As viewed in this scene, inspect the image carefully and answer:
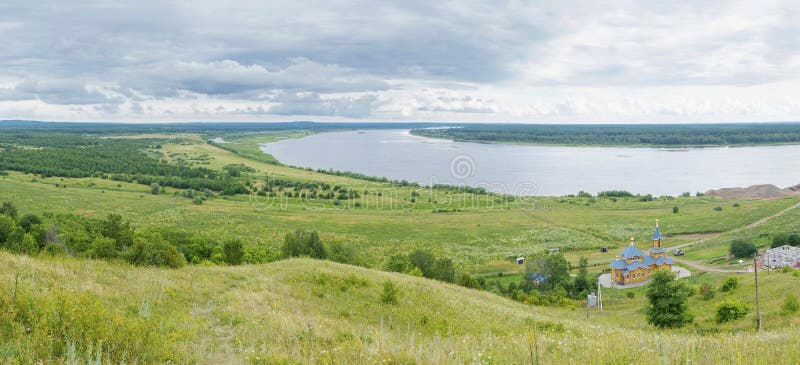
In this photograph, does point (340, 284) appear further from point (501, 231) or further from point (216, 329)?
point (501, 231)

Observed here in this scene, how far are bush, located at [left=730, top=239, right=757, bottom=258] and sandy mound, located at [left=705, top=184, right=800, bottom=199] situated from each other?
134 ft

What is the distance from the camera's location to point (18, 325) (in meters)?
5.71

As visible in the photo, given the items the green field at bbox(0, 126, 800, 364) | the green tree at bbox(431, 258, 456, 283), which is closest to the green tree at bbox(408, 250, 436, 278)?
the green tree at bbox(431, 258, 456, 283)

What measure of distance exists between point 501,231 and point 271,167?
7016 centimetres

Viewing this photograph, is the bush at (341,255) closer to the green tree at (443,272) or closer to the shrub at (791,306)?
the green tree at (443,272)

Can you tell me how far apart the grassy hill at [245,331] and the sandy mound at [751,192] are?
78.4 metres

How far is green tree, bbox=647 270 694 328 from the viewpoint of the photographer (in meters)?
18.8

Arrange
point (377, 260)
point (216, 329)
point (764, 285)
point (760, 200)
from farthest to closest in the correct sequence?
1. point (760, 200)
2. point (377, 260)
3. point (764, 285)
4. point (216, 329)

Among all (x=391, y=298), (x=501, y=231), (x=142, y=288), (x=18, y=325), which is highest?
(x=18, y=325)

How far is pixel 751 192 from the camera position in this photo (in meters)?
76.7

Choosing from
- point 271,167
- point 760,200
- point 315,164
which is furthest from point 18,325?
point 315,164

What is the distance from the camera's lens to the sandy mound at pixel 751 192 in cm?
7538

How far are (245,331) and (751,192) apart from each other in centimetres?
8993

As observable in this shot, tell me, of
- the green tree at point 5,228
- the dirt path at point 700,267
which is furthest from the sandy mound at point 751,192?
the green tree at point 5,228
